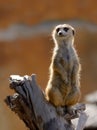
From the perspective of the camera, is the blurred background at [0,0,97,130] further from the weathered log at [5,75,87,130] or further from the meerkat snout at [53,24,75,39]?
the weathered log at [5,75,87,130]

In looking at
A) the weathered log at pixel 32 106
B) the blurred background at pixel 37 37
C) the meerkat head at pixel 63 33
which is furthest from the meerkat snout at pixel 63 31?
the blurred background at pixel 37 37

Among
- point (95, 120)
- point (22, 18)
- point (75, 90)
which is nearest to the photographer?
point (75, 90)

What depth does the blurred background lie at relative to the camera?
7059mm

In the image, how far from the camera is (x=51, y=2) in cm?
715

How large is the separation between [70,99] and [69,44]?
12.0 inches

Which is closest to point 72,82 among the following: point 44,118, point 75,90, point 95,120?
point 75,90

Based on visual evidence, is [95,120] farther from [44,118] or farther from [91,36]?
[91,36]

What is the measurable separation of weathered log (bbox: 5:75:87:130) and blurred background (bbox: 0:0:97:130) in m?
3.58

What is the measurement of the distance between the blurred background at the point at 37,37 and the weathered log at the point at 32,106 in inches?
141

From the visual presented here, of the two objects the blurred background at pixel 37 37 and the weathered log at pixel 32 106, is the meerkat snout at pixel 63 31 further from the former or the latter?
the blurred background at pixel 37 37

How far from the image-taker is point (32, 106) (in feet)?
11.0

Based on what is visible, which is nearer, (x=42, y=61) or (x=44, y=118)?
(x=44, y=118)

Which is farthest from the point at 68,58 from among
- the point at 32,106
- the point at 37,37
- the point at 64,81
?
the point at 37,37

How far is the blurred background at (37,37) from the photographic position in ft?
23.2
